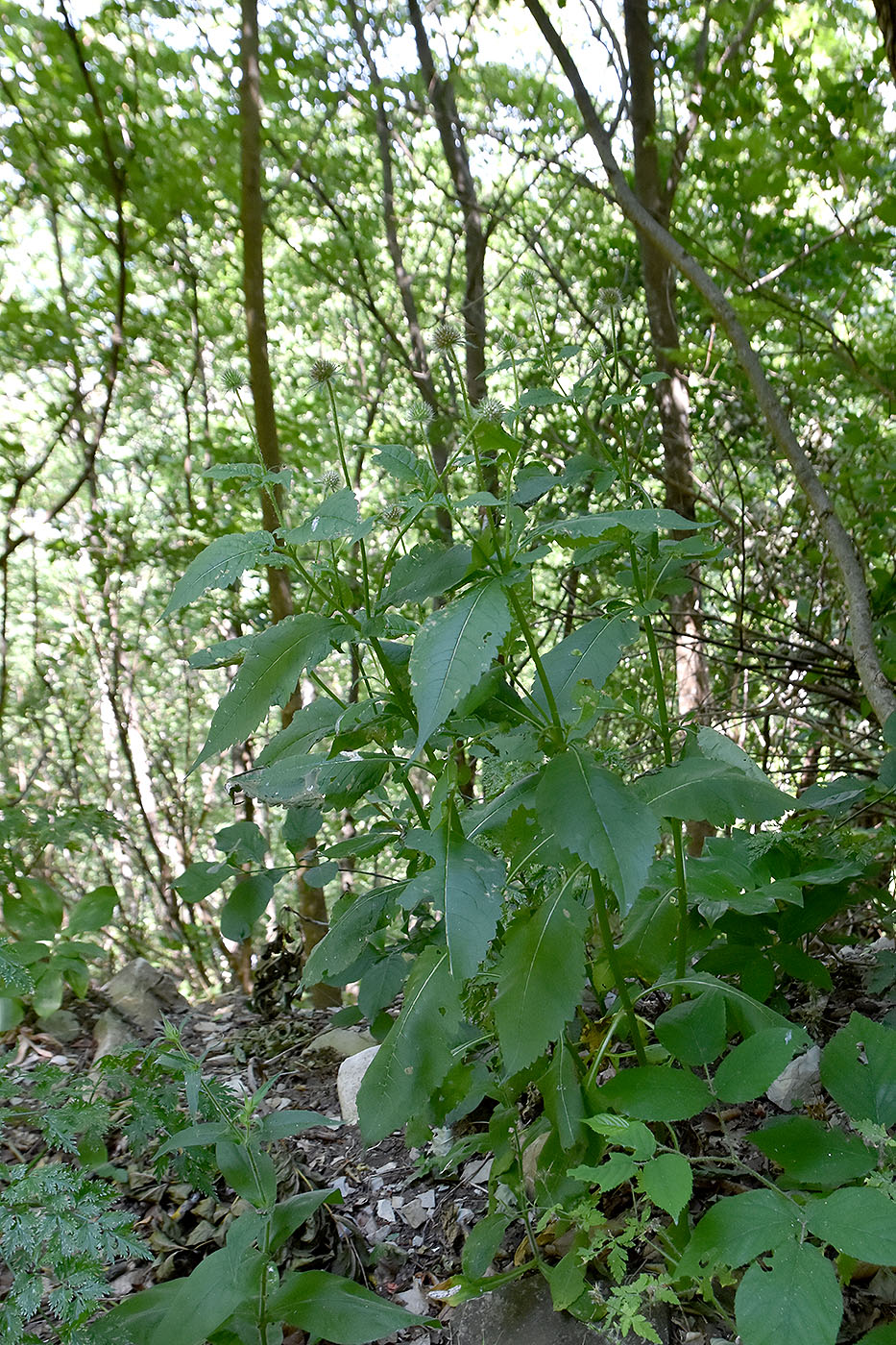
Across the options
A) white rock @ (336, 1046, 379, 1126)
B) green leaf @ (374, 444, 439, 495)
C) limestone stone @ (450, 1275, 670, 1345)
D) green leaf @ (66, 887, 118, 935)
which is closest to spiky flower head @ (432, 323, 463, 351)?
green leaf @ (374, 444, 439, 495)

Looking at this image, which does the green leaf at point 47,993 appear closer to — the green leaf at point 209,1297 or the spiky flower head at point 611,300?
the green leaf at point 209,1297

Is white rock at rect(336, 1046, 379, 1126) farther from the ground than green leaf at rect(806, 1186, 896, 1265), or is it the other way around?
green leaf at rect(806, 1186, 896, 1265)

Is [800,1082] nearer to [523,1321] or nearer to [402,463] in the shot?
[523,1321]

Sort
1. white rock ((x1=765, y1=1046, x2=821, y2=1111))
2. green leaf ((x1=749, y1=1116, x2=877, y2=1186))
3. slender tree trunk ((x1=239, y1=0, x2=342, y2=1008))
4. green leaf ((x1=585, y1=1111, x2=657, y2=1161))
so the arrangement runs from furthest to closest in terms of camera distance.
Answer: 1. slender tree trunk ((x1=239, y1=0, x2=342, y2=1008))
2. white rock ((x1=765, y1=1046, x2=821, y2=1111))
3. green leaf ((x1=749, y1=1116, x2=877, y2=1186))
4. green leaf ((x1=585, y1=1111, x2=657, y2=1161))

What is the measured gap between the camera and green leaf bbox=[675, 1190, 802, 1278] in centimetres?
110

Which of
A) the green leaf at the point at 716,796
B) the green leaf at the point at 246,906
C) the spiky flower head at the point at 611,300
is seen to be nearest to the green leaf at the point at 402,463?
the green leaf at the point at 716,796

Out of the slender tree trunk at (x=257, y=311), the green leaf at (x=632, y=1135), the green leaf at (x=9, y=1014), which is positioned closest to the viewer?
the green leaf at (x=632, y=1135)

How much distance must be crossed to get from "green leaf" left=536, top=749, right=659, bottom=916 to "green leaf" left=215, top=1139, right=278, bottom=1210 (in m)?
0.80

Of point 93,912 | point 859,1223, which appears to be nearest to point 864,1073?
point 859,1223

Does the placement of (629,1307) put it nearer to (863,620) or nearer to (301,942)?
(863,620)

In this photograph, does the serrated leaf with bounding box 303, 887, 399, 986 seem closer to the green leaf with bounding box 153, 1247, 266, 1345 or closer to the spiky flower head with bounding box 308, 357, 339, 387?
the green leaf with bounding box 153, 1247, 266, 1345

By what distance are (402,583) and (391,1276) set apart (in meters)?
1.37

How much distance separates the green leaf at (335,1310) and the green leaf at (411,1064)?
22 centimetres

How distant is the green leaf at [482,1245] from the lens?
150 centimetres
